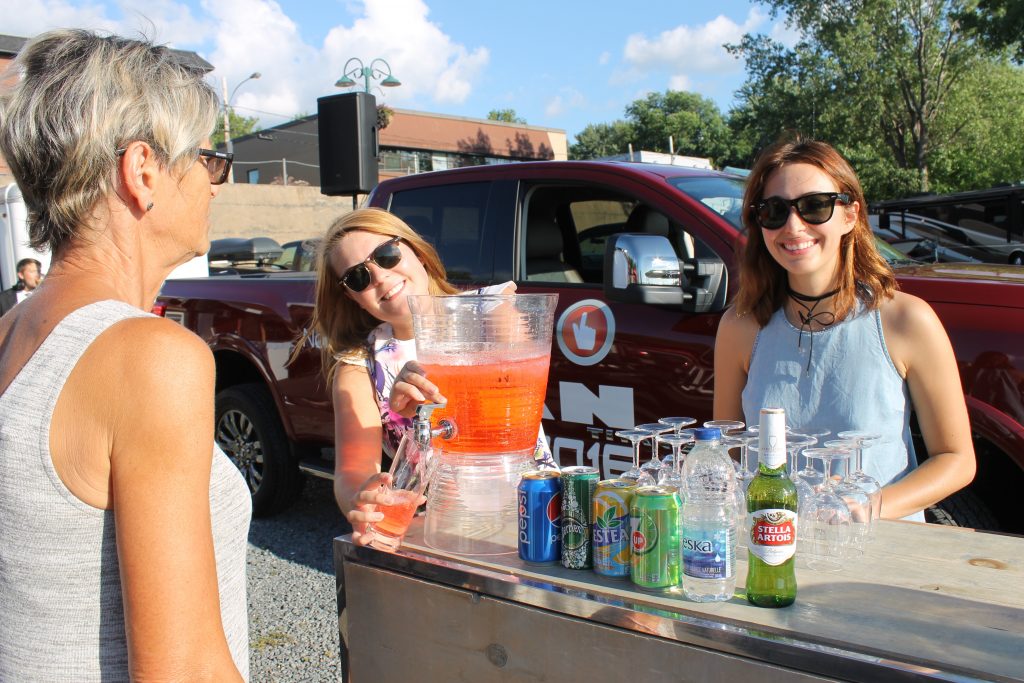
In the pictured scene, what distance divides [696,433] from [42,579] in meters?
1.08

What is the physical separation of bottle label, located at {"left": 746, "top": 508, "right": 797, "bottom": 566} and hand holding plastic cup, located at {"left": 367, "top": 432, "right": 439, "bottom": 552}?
72 cm

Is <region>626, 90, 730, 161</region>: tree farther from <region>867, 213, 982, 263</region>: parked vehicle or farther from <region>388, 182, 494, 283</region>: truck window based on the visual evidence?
<region>388, 182, 494, 283</region>: truck window

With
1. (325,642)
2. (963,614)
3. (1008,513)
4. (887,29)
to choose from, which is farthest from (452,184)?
(887,29)

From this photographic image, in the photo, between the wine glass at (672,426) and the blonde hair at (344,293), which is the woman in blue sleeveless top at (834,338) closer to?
the wine glass at (672,426)

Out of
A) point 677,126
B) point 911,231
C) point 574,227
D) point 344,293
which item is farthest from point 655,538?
point 677,126

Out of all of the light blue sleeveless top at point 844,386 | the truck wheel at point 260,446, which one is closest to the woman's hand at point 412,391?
the light blue sleeveless top at point 844,386

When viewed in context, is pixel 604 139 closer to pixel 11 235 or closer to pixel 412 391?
pixel 11 235

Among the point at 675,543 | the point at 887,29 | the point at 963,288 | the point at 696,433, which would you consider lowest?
the point at 675,543

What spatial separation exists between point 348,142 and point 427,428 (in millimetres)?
8050

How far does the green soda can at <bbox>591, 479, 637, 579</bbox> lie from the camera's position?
4.97ft

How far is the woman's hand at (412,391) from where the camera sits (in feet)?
5.83

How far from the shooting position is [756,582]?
1414mm

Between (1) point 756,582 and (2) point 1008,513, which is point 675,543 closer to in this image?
(1) point 756,582

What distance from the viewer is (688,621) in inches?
54.3
